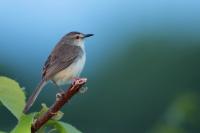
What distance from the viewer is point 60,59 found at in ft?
21.1

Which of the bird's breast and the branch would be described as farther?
the bird's breast

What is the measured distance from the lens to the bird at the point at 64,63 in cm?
602

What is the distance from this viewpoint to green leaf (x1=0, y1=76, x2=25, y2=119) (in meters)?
2.47

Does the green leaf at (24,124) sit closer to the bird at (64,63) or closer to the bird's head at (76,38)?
the bird at (64,63)

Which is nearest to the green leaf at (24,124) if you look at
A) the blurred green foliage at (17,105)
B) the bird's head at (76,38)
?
the blurred green foliage at (17,105)

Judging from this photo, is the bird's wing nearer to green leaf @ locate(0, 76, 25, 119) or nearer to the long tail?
the long tail

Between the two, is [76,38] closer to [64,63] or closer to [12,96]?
[64,63]

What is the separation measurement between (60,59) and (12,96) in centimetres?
393

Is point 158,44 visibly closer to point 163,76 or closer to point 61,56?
point 163,76

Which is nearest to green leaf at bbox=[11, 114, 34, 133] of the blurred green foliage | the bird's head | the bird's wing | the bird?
the blurred green foliage

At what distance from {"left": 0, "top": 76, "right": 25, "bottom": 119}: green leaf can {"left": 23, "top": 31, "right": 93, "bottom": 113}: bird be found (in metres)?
2.69

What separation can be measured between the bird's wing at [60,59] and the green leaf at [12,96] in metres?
3.26

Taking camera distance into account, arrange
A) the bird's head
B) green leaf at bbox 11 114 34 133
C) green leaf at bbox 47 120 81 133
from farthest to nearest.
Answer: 1. the bird's head
2. green leaf at bbox 47 120 81 133
3. green leaf at bbox 11 114 34 133

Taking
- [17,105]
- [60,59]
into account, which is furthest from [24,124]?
[60,59]
